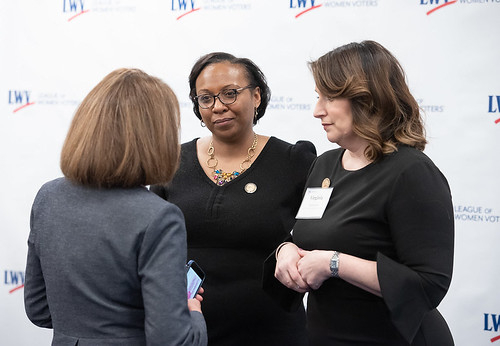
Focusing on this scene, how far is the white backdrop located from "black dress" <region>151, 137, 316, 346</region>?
100cm

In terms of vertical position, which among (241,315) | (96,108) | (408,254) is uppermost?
(96,108)

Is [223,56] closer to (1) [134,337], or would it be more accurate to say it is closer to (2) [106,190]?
(2) [106,190]

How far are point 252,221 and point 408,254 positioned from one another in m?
0.66

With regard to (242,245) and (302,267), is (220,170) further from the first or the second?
(302,267)

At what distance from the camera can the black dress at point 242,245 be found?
1.75 metres

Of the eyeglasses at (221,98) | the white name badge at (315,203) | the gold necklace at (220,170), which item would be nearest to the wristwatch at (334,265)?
the white name badge at (315,203)

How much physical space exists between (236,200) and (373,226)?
0.62 meters

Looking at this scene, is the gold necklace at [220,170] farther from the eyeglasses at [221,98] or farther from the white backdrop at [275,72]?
the white backdrop at [275,72]

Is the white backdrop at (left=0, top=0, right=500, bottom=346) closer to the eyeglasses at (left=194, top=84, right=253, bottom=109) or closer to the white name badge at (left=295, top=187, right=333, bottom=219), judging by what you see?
the eyeglasses at (left=194, top=84, right=253, bottom=109)

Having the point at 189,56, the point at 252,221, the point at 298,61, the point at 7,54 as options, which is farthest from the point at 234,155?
the point at 7,54

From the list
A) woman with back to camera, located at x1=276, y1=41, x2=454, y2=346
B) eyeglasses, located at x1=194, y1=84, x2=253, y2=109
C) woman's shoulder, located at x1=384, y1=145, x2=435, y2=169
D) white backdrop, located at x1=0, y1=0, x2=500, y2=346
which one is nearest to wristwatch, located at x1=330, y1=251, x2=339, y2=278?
woman with back to camera, located at x1=276, y1=41, x2=454, y2=346

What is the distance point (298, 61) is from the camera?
2.77m

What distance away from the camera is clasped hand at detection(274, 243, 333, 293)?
1.28 meters

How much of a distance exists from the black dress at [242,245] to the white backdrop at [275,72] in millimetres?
1000
